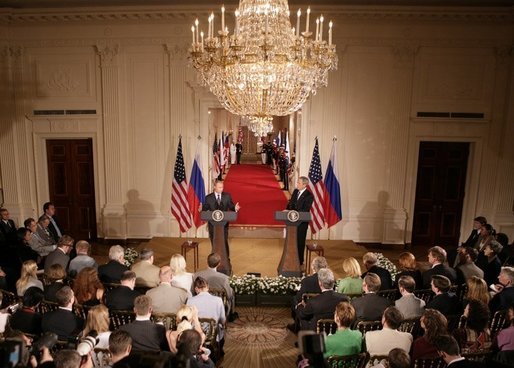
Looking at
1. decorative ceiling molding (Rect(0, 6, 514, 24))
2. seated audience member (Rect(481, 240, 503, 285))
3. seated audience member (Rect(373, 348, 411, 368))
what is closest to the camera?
seated audience member (Rect(373, 348, 411, 368))

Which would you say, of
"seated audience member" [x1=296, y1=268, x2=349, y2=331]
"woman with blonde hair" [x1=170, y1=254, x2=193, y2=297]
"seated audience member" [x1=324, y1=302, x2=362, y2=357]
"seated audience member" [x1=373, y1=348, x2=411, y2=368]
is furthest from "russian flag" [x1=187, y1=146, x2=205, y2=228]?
"seated audience member" [x1=373, y1=348, x2=411, y2=368]

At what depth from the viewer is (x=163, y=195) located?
31.4ft

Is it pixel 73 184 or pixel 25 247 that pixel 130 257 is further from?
pixel 73 184

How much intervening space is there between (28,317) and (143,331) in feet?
3.70

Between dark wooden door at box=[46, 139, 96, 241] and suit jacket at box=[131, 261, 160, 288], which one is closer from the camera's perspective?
suit jacket at box=[131, 261, 160, 288]

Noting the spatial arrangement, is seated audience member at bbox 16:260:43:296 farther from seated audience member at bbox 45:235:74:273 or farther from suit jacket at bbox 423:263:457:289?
suit jacket at bbox 423:263:457:289

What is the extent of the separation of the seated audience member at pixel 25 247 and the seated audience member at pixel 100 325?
351 centimetres

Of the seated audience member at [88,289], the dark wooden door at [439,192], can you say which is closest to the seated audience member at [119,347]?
the seated audience member at [88,289]

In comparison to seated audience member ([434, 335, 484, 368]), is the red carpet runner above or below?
below

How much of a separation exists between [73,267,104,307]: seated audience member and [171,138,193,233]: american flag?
3545 mm

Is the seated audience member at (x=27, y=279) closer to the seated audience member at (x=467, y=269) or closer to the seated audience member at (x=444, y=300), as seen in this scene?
the seated audience member at (x=444, y=300)

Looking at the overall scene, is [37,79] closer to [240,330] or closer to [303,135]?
[303,135]

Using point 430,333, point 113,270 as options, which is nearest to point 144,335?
point 113,270

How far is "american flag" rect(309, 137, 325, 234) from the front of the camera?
8039 millimetres
